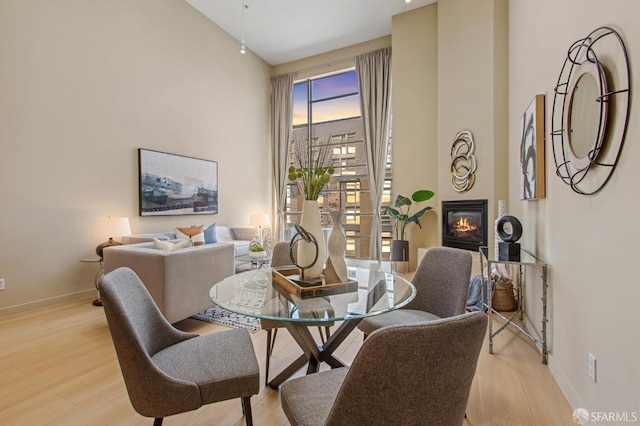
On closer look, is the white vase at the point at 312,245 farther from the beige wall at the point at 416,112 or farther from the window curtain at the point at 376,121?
the window curtain at the point at 376,121

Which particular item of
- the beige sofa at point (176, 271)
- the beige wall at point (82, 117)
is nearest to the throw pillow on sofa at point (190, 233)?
the beige wall at point (82, 117)

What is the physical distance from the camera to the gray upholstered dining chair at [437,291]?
6.12 feet

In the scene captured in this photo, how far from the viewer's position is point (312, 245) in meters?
1.73

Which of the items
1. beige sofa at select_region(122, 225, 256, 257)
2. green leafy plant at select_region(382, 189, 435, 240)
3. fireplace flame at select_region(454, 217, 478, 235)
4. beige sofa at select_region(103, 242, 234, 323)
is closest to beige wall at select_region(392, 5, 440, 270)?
green leafy plant at select_region(382, 189, 435, 240)

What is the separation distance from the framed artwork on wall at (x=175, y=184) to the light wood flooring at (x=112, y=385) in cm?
222

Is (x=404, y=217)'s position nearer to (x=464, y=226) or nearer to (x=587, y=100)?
(x=464, y=226)

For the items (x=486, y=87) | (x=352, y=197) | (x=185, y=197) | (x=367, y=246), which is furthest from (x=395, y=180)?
(x=185, y=197)

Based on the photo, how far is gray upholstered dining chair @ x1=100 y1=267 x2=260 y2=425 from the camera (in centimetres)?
112

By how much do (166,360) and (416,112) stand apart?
5420mm

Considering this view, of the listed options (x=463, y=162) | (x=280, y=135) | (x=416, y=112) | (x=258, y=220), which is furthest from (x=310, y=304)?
(x=280, y=135)

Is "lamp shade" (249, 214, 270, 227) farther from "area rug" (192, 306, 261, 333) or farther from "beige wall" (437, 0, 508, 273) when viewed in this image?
"beige wall" (437, 0, 508, 273)

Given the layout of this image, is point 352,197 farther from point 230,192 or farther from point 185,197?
point 185,197

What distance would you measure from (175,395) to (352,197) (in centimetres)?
580

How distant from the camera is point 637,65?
1.24 m
